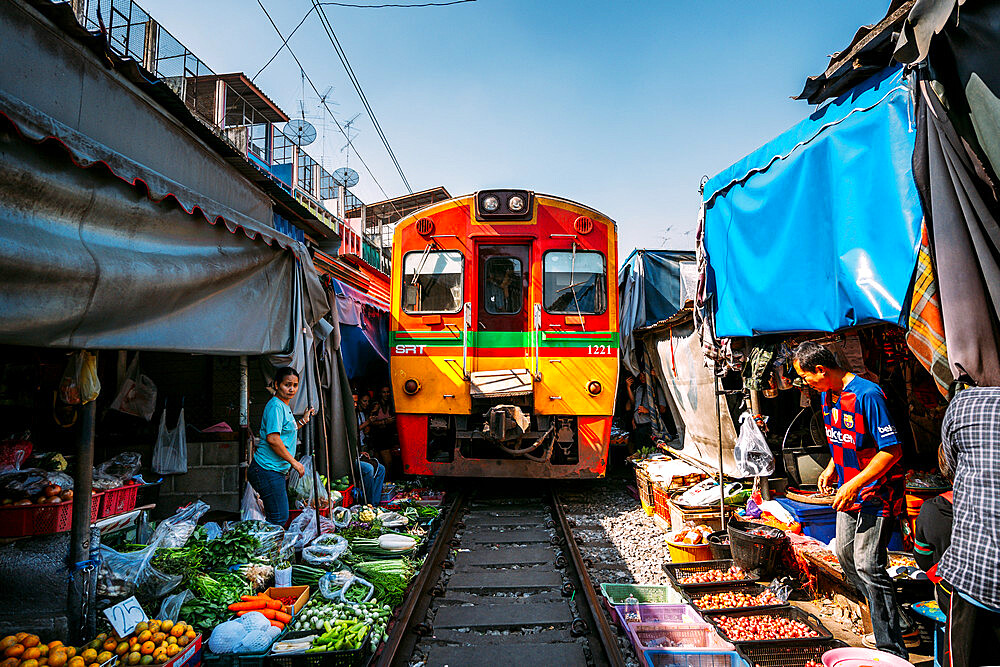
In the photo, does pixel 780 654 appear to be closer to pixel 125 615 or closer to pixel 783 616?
pixel 783 616

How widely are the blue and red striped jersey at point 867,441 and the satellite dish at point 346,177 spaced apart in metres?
18.2

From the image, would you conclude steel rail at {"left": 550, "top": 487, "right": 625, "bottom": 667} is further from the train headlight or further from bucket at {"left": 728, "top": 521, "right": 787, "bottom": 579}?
the train headlight

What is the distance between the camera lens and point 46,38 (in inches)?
126

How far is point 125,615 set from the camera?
308cm

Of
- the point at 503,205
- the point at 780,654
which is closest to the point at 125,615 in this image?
the point at 780,654

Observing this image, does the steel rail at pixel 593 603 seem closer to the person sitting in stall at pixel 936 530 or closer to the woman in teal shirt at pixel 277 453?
the person sitting in stall at pixel 936 530

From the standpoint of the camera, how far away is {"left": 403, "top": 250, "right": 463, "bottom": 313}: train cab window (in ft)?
23.1

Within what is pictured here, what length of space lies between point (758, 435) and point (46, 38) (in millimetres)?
5959

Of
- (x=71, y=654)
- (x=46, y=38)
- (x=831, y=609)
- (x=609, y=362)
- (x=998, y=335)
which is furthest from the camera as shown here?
(x=609, y=362)

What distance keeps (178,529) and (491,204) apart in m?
4.85

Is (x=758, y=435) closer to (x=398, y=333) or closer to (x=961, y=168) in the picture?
(x=961, y=168)

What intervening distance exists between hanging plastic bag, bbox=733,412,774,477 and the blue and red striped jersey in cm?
178

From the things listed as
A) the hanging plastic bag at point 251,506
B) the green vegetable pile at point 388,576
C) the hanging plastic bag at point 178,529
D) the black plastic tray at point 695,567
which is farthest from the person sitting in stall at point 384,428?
the black plastic tray at point 695,567

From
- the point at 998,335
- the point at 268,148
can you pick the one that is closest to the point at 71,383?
the point at 998,335
